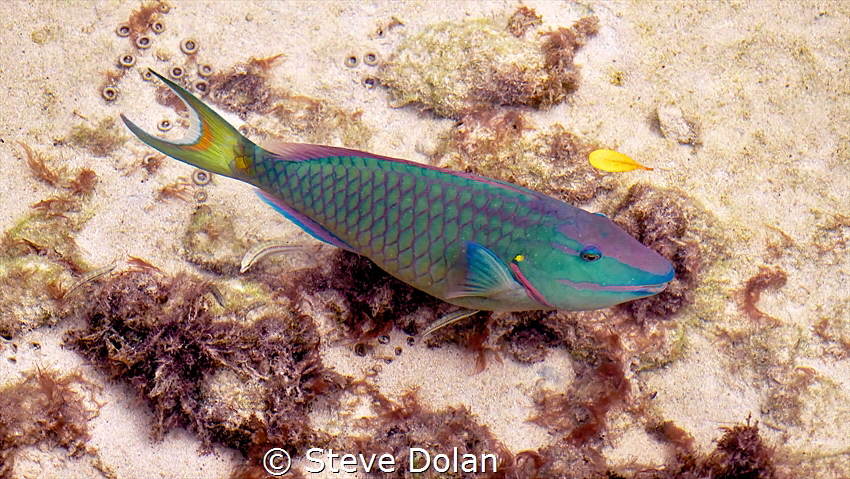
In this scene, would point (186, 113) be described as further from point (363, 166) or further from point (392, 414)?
point (392, 414)

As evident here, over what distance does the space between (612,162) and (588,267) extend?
4.48 feet

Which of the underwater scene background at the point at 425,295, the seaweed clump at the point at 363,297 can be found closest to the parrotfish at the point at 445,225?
the seaweed clump at the point at 363,297

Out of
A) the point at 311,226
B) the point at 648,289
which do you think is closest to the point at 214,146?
the point at 311,226

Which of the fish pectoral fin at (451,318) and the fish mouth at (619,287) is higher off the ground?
the fish mouth at (619,287)

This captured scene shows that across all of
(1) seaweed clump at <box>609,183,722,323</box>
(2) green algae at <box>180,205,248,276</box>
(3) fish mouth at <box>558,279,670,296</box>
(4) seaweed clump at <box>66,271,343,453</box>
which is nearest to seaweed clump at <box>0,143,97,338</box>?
(4) seaweed clump at <box>66,271,343,453</box>

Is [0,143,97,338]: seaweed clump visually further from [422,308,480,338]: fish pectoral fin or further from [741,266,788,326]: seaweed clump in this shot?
[741,266,788,326]: seaweed clump

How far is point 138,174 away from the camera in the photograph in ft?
13.4

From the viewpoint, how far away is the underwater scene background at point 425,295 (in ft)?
11.4

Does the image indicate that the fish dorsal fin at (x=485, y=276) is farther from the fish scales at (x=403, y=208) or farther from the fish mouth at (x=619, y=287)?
the fish mouth at (x=619, y=287)

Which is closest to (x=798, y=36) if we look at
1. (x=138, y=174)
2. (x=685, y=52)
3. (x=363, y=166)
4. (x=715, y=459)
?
(x=685, y=52)

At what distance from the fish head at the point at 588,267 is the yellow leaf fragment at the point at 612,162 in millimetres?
1054

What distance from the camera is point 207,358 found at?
11.1 ft

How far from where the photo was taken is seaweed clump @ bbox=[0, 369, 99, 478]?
347 cm

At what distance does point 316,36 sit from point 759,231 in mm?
3618
